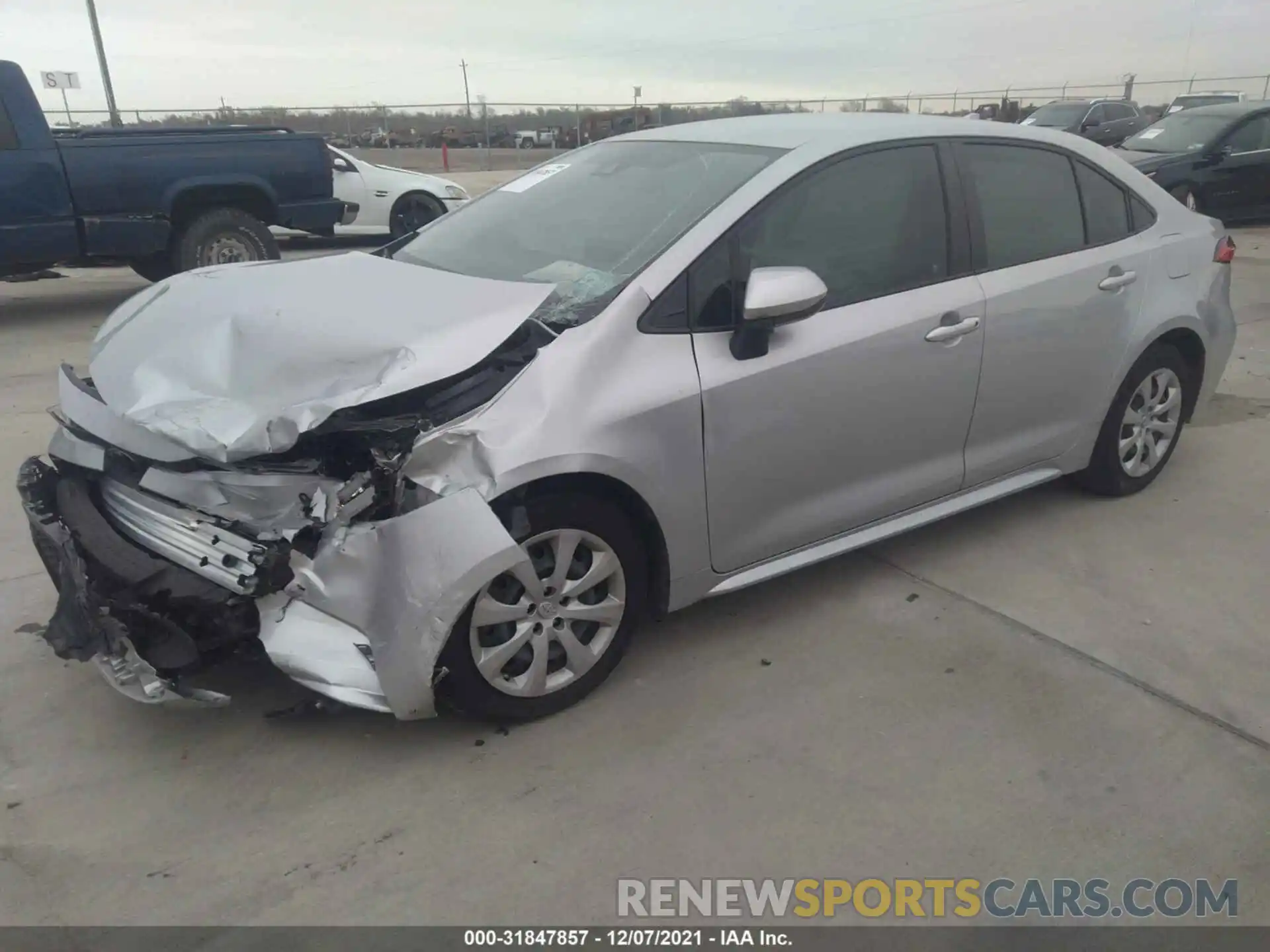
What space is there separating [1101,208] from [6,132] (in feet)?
25.4

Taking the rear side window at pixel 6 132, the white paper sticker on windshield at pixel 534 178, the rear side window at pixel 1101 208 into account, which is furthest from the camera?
the rear side window at pixel 6 132

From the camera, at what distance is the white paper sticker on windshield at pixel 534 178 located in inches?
156

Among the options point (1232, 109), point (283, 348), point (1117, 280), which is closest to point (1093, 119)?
point (1232, 109)

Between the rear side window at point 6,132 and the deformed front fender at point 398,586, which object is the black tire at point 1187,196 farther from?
the deformed front fender at point 398,586

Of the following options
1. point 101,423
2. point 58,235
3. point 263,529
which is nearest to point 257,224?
point 58,235

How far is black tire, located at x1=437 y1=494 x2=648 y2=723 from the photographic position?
272 centimetres

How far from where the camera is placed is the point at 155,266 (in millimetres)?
9195

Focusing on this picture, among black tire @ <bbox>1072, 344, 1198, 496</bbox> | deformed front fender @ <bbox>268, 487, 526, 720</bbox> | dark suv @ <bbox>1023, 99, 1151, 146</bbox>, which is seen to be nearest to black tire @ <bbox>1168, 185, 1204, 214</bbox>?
dark suv @ <bbox>1023, 99, 1151, 146</bbox>

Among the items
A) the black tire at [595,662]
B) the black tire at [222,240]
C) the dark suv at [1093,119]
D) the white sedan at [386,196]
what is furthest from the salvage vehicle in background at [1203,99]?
the black tire at [595,662]

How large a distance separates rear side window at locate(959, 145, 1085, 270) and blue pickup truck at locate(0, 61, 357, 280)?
5859 millimetres

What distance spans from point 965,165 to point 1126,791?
7.46ft

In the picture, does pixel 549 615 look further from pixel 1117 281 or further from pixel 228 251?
pixel 228 251

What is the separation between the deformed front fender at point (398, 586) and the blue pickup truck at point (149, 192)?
19.3 feet
